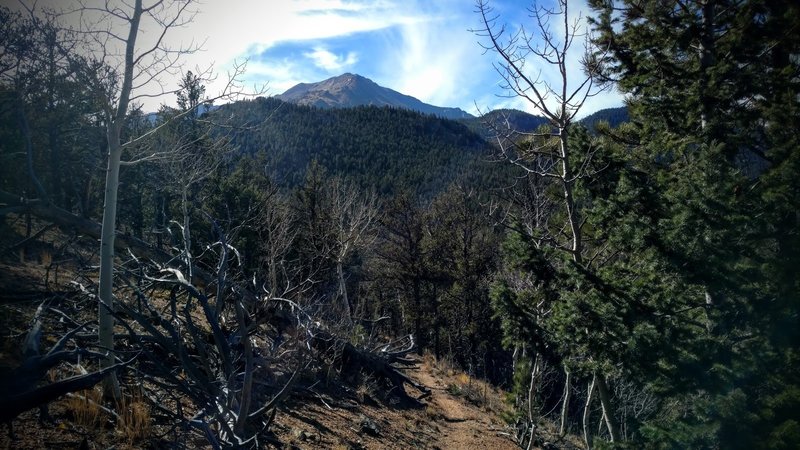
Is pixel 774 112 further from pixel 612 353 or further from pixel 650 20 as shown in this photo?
pixel 612 353

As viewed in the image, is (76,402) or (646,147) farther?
(646,147)


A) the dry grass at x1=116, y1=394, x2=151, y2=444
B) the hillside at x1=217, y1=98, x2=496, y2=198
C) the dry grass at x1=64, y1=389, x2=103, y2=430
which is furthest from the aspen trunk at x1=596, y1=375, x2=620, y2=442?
the hillside at x1=217, y1=98, x2=496, y2=198

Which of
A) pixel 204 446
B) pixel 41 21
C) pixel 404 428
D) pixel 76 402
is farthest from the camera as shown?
pixel 404 428

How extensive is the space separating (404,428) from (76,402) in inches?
234

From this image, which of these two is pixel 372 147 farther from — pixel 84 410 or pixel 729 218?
pixel 84 410

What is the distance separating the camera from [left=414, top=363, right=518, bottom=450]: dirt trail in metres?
8.90

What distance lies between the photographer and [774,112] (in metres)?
4.96

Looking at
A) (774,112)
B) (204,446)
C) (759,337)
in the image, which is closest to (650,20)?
(774,112)

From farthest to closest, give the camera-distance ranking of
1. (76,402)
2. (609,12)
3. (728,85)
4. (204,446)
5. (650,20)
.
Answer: (609,12) → (650,20) → (728,85) → (204,446) → (76,402)

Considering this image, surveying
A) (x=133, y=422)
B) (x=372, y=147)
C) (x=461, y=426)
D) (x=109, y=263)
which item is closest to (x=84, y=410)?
(x=133, y=422)

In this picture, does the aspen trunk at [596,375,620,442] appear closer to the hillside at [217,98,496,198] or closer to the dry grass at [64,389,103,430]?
the dry grass at [64,389,103,430]

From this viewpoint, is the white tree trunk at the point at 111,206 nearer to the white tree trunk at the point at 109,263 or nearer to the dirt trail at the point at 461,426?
the white tree trunk at the point at 109,263

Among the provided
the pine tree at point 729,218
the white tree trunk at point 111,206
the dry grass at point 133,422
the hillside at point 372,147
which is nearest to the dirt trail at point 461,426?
the pine tree at point 729,218

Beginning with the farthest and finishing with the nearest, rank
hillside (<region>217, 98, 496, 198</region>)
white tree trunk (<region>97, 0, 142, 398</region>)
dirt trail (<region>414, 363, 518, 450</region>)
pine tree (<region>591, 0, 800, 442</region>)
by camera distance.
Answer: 1. hillside (<region>217, 98, 496, 198</region>)
2. dirt trail (<region>414, 363, 518, 450</region>)
3. pine tree (<region>591, 0, 800, 442</region>)
4. white tree trunk (<region>97, 0, 142, 398</region>)
